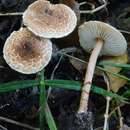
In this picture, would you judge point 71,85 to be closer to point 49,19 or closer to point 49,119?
point 49,119

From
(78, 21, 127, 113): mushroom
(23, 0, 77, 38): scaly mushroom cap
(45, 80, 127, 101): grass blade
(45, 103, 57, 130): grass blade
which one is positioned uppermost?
(23, 0, 77, 38): scaly mushroom cap

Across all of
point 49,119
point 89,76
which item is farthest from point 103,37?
point 49,119

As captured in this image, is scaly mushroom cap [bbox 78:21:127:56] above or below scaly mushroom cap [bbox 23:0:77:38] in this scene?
below

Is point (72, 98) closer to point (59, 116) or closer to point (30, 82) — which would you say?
point (59, 116)

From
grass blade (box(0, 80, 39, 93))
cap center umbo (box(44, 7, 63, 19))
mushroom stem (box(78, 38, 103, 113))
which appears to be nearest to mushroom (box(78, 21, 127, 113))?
mushroom stem (box(78, 38, 103, 113))

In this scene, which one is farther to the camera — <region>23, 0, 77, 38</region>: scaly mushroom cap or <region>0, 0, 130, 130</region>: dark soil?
<region>0, 0, 130, 130</region>: dark soil

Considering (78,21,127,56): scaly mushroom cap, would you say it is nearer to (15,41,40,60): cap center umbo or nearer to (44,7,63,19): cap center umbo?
(44,7,63,19): cap center umbo

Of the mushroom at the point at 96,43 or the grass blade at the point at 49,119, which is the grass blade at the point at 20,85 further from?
the mushroom at the point at 96,43

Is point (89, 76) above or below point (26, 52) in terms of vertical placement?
below
